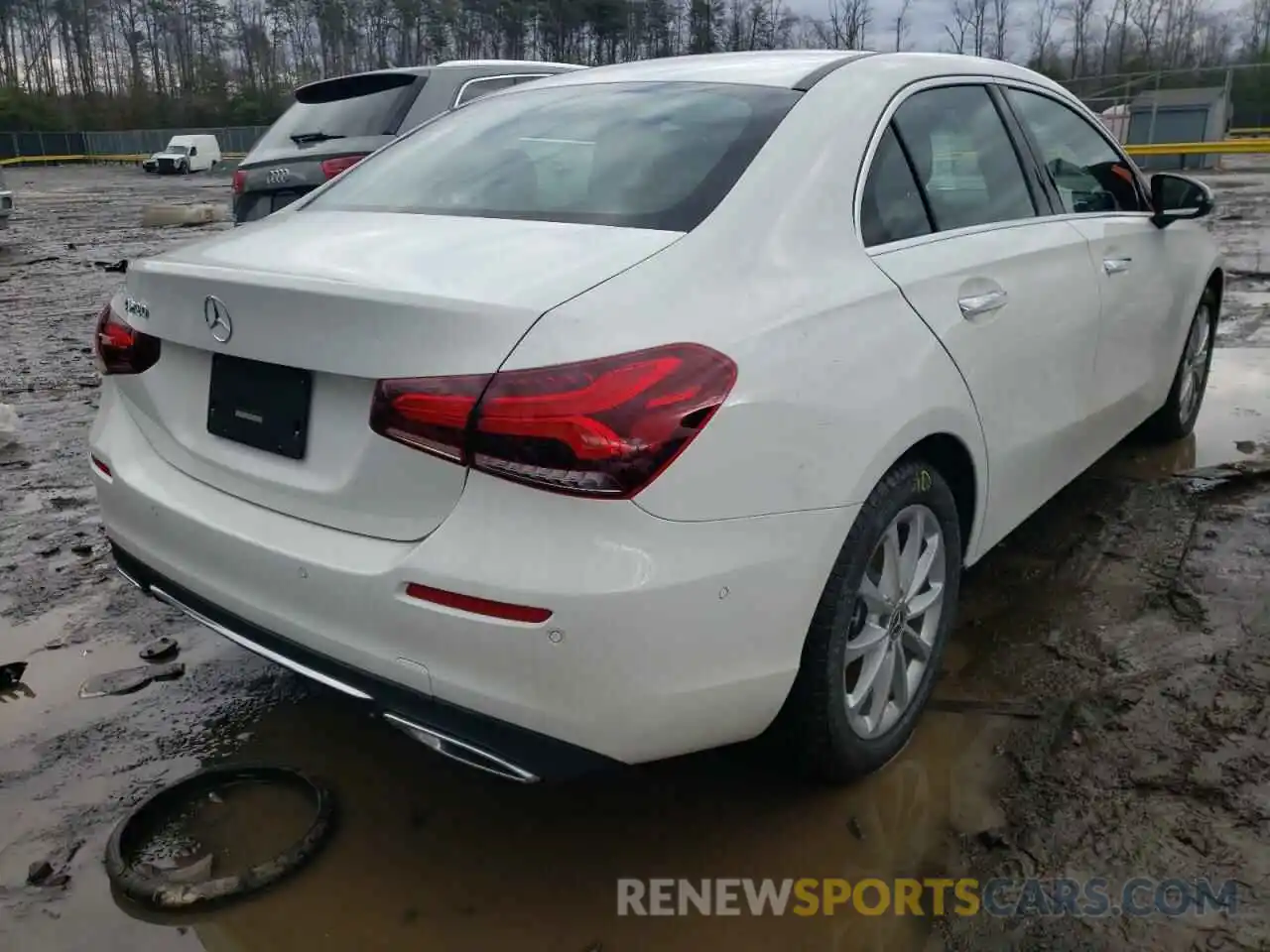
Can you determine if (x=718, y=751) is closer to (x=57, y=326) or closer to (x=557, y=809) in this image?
(x=557, y=809)

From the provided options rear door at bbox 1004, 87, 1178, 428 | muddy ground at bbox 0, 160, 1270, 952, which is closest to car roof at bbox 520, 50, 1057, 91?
rear door at bbox 1004, 87, 1178, 428

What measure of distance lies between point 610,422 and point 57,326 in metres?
8.45

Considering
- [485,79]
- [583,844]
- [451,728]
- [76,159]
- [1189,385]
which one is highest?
[485,79]

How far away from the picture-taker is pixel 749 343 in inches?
77.5

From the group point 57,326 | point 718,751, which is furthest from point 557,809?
point 57,326

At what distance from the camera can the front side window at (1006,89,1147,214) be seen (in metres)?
3.44

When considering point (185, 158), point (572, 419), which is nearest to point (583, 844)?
point (572, 419)

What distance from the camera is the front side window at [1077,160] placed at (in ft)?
11.3

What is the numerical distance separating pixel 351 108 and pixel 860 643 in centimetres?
569

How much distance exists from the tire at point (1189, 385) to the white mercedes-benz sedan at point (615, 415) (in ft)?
6.22

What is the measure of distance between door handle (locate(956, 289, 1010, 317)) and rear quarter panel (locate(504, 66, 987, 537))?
7.7 inches

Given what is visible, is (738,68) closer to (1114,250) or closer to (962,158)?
(962,158)

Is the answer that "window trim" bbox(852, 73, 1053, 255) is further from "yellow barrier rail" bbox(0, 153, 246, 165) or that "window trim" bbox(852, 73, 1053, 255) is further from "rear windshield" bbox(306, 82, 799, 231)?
"yellow barrier rail" bbox(0, 153, 246, 165)

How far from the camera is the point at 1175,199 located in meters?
4.02
